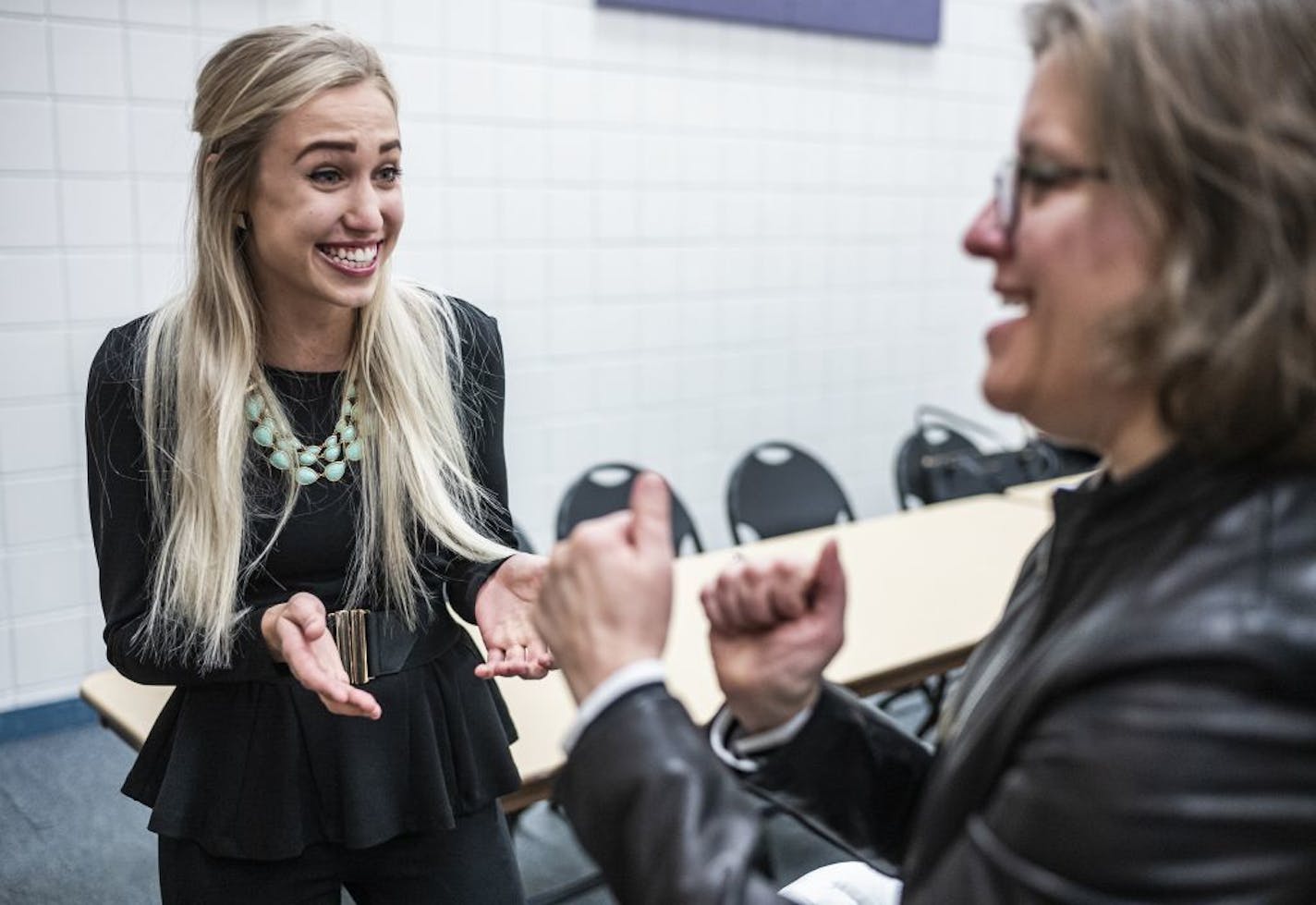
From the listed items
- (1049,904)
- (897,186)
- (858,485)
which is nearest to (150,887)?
(1049,904)

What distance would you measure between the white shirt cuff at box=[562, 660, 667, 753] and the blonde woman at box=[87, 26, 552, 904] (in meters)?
0.59

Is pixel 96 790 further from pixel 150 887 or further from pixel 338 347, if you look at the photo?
pixel 338 347

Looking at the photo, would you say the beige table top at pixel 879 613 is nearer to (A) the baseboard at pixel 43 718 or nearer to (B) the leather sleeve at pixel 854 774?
(B) the leather sleeve at pixel 854 774

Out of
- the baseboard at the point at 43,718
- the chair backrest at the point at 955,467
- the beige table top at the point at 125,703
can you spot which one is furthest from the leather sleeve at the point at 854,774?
the baseboard at the point at 43,718

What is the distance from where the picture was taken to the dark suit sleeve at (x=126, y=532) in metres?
1.42

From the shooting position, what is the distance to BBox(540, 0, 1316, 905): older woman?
656 millimetres

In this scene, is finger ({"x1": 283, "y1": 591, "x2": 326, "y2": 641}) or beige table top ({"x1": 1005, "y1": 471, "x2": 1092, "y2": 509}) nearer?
finger ({"x1": 283, "y1": 591, "x2": 326, "y2": 641})

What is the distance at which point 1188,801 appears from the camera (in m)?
0.65

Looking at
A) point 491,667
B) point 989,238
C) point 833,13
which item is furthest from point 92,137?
point 989,238

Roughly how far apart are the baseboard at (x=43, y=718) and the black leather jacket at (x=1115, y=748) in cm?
311

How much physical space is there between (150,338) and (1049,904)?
125cm

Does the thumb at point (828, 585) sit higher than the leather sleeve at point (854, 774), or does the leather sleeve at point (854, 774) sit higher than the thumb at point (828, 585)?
the thumb at point (828, 585)

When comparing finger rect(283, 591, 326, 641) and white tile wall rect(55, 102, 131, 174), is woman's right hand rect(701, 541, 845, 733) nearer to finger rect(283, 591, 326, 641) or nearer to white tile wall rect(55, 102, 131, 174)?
finger rect(283, 591, 326, 641)

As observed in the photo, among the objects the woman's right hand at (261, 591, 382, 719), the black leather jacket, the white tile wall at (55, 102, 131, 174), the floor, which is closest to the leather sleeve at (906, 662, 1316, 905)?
the black leather jacket
